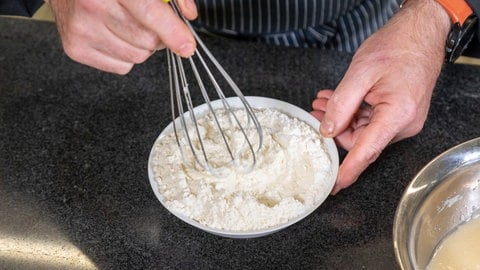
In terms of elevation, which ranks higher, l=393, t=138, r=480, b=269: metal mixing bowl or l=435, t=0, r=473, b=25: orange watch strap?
l=435, t=0, r=473, b=25: orange watch strap

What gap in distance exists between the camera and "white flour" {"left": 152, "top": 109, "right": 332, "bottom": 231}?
2.38 ft

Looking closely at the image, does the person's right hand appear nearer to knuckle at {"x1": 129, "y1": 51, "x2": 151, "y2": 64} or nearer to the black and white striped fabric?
knuckle at {"x1": 129, "y1": 51, "x2": 151, "y2": 64}

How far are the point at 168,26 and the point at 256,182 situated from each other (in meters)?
0.22

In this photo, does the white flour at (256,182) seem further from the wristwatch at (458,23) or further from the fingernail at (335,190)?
the wristwatch at (458,23)

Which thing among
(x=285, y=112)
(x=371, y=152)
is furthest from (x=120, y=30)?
(x=371, y=152)

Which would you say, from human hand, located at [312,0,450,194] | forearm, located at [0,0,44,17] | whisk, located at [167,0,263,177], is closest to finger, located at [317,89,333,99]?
human hand, located at [312,0,450,194]

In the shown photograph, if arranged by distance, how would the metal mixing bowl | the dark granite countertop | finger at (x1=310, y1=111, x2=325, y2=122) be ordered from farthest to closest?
finger at (x1=310, y1=111, x2=325, y2=122) → the dark granite countertop → the metal mixing bowl

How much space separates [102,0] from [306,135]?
0.31 metres

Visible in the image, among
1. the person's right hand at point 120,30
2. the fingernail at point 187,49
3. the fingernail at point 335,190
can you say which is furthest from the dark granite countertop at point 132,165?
the fingernail at point 187,49

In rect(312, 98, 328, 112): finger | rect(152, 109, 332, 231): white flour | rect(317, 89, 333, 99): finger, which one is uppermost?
rect(317, 89, 333, 99): finger

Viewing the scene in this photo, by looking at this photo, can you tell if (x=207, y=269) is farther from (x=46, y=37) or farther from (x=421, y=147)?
(x=46, y=37)

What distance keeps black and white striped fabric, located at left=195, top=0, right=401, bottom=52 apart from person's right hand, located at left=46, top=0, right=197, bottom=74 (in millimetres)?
260

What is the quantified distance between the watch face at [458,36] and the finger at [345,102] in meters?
0.16

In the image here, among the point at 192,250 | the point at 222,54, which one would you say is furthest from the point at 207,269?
the point at 222,54
